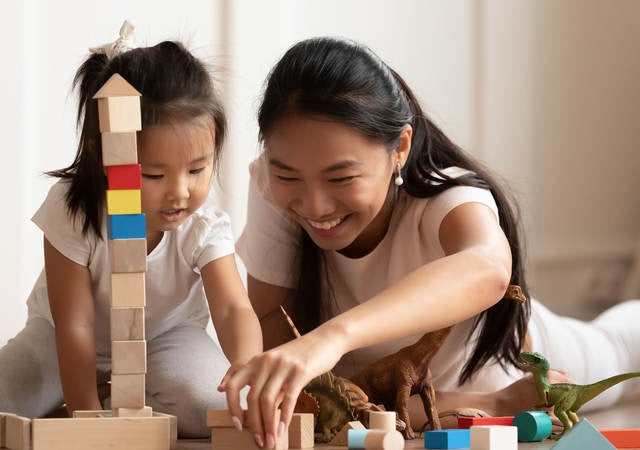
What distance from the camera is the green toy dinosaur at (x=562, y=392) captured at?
120 cm

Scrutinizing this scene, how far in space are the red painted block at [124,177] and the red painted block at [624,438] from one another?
23.7 inches

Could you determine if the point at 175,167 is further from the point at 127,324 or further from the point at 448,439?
the point at 448,439

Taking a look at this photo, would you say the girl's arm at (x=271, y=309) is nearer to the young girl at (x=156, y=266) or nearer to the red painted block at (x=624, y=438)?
the young girl at (x=156, y=266)

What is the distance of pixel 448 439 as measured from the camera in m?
1.12

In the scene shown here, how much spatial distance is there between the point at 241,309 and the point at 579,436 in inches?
18.7

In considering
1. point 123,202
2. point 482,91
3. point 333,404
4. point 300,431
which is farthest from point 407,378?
point 482,91

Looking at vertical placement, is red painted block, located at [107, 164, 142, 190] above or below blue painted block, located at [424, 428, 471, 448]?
above

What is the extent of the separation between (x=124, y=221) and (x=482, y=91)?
6.67 feet

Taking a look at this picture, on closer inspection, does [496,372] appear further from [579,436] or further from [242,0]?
[242,0]

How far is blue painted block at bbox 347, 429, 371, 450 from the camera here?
107 centimetres

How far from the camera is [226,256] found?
1403mm

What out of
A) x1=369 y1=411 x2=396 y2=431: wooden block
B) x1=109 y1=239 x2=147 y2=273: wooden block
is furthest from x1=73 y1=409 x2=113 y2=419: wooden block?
x1=369 y1=411 x2=396 y2=431: wooden block

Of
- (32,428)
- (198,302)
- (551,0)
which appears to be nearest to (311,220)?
(198,302)

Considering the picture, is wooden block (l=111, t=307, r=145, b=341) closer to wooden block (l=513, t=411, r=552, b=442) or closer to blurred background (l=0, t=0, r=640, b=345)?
wooden block (l=513, t=411, r=552, b=442)
